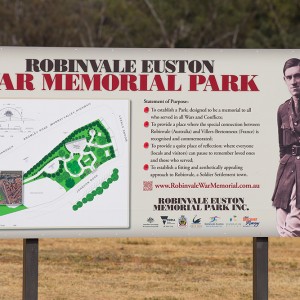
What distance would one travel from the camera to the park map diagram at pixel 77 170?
8.38 metres

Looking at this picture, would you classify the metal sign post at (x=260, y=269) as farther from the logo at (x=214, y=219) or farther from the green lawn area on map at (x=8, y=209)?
the green lawn area on map at (x=8, y=209)

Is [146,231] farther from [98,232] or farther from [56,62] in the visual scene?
[56,62]

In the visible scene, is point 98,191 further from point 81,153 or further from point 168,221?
point 168,221

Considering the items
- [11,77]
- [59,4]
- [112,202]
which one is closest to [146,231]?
[112,202]

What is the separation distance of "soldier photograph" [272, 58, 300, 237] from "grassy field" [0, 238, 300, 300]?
7.95ft

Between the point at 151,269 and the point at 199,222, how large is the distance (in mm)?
4161

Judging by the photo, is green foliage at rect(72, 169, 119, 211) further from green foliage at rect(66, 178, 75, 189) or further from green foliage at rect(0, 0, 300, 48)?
green foliage at rect(0, 0, 300, 48)

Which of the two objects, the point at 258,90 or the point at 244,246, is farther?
the point at 244,246

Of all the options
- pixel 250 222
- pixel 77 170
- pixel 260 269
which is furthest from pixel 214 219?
pixel 77 170

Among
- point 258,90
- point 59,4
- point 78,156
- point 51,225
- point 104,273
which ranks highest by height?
point 59,4

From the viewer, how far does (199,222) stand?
28.1 feet

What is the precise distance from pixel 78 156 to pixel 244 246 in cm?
652

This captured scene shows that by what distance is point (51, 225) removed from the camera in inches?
330

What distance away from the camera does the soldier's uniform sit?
866 cm
